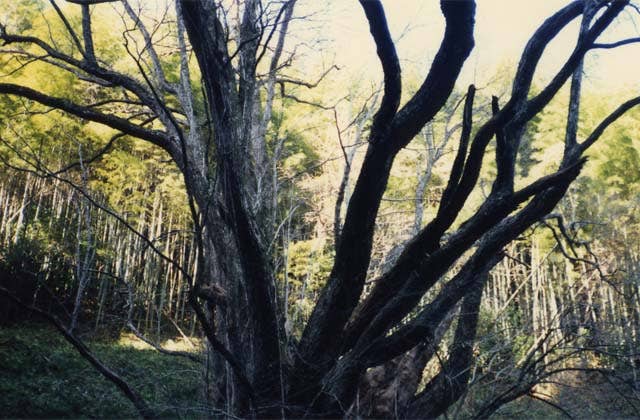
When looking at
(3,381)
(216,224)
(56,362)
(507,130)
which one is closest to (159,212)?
(56,362)

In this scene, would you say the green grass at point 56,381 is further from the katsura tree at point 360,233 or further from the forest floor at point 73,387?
the katsura tree at point 360,233

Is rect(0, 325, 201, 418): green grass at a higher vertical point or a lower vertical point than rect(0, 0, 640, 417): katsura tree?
lower

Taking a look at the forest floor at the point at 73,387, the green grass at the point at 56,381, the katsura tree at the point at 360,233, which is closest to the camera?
the katsura tree at the point at 360,233

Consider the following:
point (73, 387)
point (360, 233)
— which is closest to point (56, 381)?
point (73, 387)

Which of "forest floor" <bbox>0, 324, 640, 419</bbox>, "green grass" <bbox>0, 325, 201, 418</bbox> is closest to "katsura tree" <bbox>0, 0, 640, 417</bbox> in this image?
"forest floor" <bbox>0, 324, 640, 419</bbox>

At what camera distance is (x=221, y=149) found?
197cm

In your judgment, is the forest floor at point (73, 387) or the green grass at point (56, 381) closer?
the forest floor at point (73, 387)

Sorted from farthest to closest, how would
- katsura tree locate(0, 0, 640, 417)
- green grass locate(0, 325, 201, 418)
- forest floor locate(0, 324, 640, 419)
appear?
1. green grass locate(0, 325, 201, 418)
2. forest floor locate(0, 324, 640, 419)
3. katsura tree locate(0, 0, 640, 417)

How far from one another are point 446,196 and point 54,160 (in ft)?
40.1

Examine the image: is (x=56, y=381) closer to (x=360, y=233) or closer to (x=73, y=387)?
(x=73, y=387)

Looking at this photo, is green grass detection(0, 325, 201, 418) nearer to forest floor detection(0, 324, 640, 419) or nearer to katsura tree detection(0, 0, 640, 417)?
forest floor detection(0, 324, 640, 419)

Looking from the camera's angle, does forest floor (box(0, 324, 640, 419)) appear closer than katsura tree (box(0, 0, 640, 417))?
No

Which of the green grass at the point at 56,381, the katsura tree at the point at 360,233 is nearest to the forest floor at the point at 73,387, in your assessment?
the green grass at the point at 56,381

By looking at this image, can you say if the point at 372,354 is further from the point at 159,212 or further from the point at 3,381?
the point at 159,212
